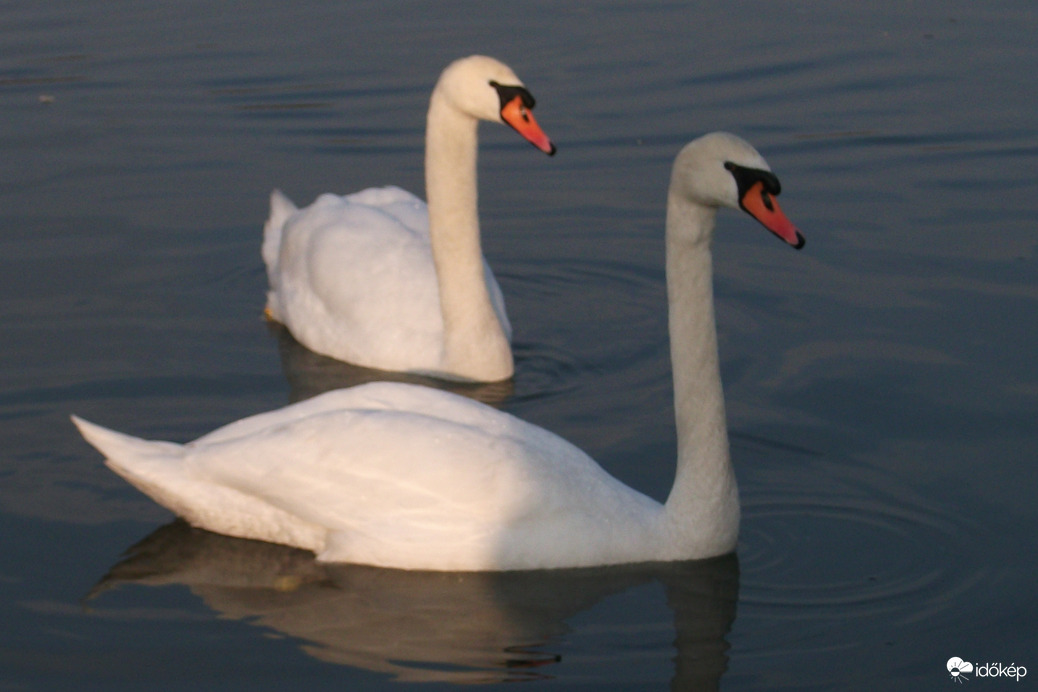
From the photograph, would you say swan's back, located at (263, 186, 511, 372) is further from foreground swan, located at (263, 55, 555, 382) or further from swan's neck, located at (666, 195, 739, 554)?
swan's neck, located at (666, 195, 739, 554)

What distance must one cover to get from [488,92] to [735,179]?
105 inches

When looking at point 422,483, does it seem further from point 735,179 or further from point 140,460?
point 735,179

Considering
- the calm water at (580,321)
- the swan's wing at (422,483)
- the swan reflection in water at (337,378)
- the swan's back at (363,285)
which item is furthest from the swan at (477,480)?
the swan's back at (363,285)

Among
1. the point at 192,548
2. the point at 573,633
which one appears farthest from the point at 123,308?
the point at 573,633

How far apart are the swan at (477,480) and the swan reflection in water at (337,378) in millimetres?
1833

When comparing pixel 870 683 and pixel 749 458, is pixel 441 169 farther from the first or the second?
pixel 870 683

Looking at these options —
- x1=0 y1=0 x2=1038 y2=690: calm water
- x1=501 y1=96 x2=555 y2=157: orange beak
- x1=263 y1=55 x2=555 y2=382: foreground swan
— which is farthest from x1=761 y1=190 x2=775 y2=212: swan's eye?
x1=501 y1=96 x2=555 y2=157: orange beak

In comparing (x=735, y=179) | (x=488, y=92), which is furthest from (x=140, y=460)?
(x=488, y=92)

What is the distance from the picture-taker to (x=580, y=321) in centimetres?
883

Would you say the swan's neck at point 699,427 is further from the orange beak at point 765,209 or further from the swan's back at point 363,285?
the swan's back at point 363,285

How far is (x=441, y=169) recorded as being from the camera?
324 inches

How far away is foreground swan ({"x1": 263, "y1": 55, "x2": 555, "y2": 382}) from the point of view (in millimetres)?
8055

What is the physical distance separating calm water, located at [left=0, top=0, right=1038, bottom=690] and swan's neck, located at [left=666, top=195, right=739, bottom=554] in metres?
0.18

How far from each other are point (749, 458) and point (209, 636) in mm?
2436
